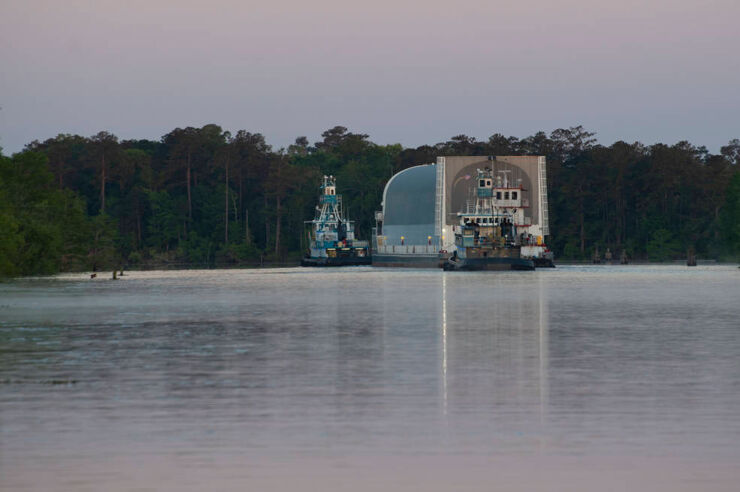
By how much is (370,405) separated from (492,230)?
14476 centimetres

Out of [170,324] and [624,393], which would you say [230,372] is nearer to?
[624,393]

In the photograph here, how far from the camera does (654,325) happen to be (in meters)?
44.1

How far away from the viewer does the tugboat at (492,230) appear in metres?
152

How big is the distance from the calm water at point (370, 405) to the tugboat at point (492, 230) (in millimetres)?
104668

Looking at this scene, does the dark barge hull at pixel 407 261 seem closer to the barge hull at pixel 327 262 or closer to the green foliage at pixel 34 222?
the barge hull at pixel 327 262

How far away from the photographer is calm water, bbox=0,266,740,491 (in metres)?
15.5

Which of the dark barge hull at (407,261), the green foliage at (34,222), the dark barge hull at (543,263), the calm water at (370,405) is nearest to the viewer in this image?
the calm water at (370,405)

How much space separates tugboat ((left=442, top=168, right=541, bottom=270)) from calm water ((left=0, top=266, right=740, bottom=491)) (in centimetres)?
10467

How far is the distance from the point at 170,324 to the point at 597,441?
98.4ft

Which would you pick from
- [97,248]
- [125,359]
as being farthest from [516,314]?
[97,248]

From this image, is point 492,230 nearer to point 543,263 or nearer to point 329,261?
point 543,263

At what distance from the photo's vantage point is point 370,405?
2198cm

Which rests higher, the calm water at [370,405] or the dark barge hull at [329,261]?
the dark barge hull at [329,261]

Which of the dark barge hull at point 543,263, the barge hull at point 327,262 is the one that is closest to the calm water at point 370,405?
the dark barge hull at point 543,263
